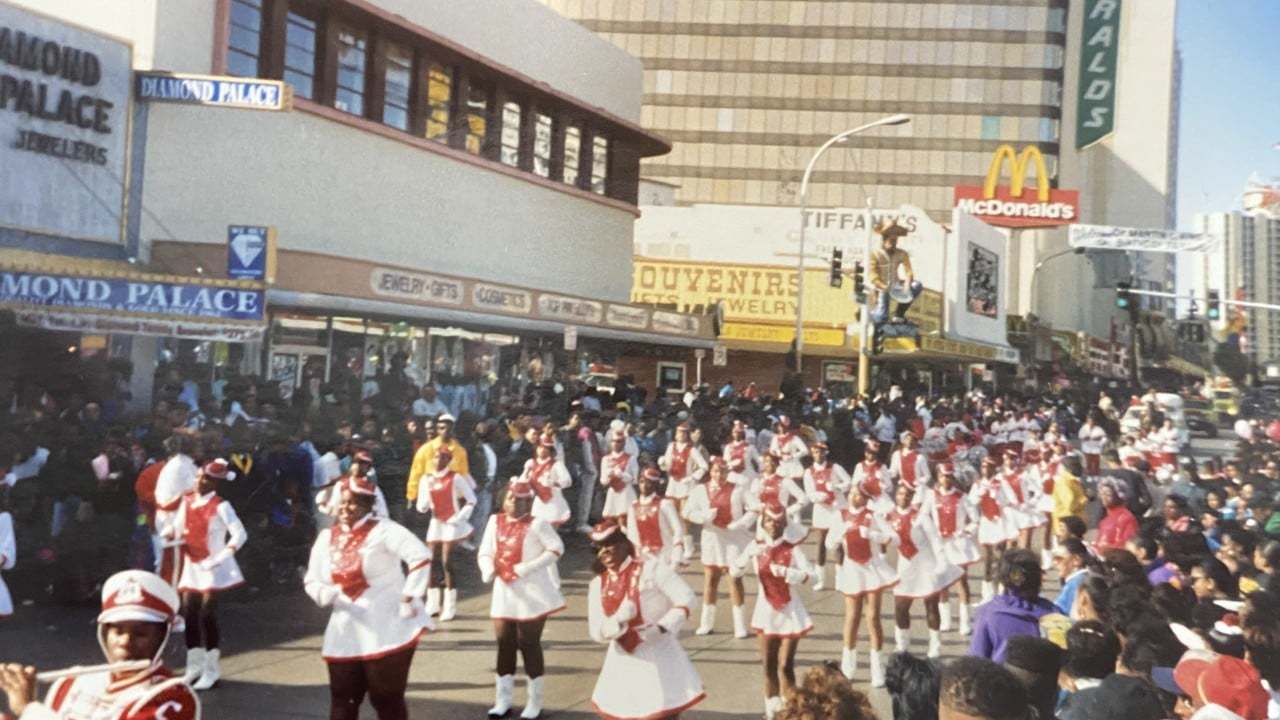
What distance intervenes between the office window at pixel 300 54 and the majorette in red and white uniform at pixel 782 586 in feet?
46.7

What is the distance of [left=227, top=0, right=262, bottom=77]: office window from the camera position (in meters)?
19.3

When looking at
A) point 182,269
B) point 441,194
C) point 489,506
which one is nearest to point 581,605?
point 489,506

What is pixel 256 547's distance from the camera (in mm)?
12359

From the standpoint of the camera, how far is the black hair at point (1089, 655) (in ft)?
17.8

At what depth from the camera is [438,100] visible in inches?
969

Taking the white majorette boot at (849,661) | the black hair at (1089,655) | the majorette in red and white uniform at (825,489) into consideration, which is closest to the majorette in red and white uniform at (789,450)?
the majorette in red and white uniform at (825,489)

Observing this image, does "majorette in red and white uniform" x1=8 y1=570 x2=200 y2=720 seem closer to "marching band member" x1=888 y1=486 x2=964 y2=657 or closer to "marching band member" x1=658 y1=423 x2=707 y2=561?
"marching band member" x1=888 y1=486 x2=964 y2=657

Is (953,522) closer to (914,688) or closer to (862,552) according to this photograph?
(862,552)

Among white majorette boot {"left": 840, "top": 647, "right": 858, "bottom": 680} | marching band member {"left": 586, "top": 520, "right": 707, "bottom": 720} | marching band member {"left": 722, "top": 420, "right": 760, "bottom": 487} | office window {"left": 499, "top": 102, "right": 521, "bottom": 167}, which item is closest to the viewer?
marching band member {"left": 586, "top": 520, "right": 707, "bottom": 720}

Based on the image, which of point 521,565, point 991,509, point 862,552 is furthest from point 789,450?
point 521,565

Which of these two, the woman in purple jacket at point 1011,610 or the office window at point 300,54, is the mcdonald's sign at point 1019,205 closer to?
the office window at point 300,54

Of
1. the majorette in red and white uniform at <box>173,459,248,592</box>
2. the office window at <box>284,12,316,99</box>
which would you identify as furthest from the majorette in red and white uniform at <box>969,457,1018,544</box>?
the office window at <box>284,12,316,99</box>

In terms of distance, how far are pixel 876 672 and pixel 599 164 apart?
23.1m

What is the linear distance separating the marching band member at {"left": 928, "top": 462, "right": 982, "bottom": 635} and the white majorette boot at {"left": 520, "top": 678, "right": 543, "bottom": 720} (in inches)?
201
